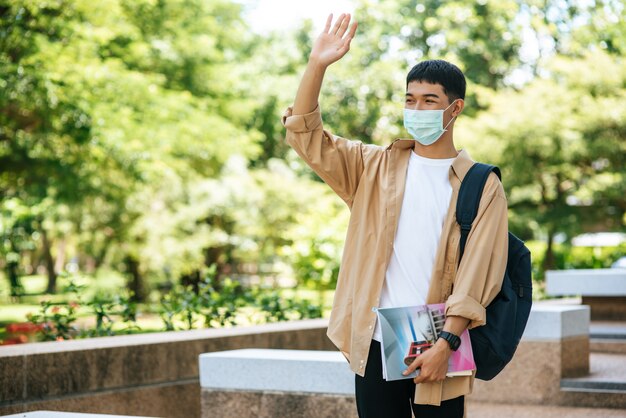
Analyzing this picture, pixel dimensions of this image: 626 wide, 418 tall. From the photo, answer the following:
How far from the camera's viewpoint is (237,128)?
25734mm

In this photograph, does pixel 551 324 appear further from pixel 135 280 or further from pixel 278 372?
pixel 135 280

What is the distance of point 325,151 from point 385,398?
2.74ft

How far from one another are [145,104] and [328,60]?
15.7 m

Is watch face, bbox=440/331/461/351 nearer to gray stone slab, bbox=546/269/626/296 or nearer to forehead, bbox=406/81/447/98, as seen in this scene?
forehead, bbox=406/81/447/98

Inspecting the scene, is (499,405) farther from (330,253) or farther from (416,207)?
(330,253)

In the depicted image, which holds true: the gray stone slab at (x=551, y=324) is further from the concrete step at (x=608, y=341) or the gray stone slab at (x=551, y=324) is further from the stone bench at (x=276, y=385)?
the stone bench at (x=276, y=385)

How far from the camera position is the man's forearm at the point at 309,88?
2.94m

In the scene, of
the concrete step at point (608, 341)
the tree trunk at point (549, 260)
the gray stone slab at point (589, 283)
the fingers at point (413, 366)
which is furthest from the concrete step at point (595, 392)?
the tree trunk at point (549, 260)

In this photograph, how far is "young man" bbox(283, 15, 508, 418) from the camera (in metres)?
2.85

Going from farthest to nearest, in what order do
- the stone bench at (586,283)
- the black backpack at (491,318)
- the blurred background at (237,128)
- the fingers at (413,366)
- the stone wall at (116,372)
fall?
1. the blurred background at (237,128)
2. the stone bench at (586,283)
3. the stone wall at (116,372)
4. the black backpack at (491,318)
5. the fingers at (413,366)

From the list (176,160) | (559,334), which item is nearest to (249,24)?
(176,160)

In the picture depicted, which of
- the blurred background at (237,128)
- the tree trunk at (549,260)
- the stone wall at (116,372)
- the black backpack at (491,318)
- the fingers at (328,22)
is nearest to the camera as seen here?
the black backpack at (491,318)

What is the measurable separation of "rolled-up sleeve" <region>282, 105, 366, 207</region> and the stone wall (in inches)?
117

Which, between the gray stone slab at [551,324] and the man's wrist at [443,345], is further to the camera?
the gray stone slab at [551,324]
